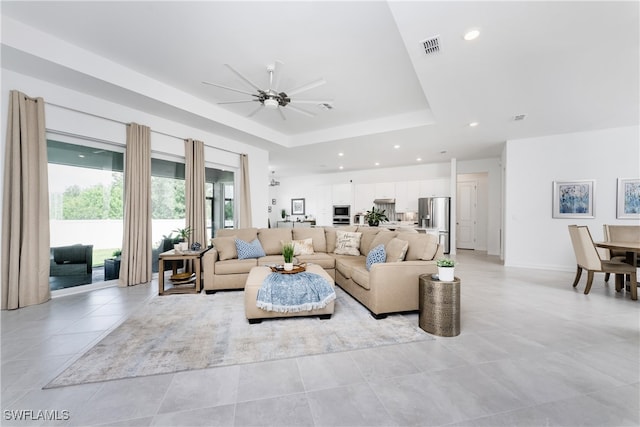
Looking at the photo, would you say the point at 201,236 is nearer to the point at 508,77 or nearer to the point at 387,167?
the point at 508,77

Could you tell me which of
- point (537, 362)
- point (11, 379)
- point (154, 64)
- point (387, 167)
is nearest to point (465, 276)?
point (537, 362)

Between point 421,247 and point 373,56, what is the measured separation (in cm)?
246

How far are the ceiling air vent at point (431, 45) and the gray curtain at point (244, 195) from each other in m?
4.82

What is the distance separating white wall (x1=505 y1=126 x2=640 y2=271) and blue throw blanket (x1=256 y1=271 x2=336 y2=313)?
17.2ft

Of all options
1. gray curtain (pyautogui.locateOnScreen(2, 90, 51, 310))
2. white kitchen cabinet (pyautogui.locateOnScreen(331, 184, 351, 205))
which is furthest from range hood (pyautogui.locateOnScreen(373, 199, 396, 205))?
gray curtain (pyautogui.locateOnScreen(2, 90, 51, 310))

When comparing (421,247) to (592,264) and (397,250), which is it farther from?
(592,264)

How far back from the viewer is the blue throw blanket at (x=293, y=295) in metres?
2.74

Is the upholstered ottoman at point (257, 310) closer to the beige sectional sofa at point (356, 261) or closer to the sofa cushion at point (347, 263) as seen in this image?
the beige sectional sofa at point (356, 261)

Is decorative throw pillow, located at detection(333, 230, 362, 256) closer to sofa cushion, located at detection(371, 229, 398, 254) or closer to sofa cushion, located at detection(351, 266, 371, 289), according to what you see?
sofa cushion, located at detection(371, 229, 398, 254)

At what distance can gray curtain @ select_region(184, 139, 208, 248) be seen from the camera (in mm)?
5113

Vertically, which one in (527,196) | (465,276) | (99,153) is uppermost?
(99,153)

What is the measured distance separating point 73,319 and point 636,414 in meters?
4.76

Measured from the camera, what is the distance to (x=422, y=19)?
2209 mm

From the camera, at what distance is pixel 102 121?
3.98 m
